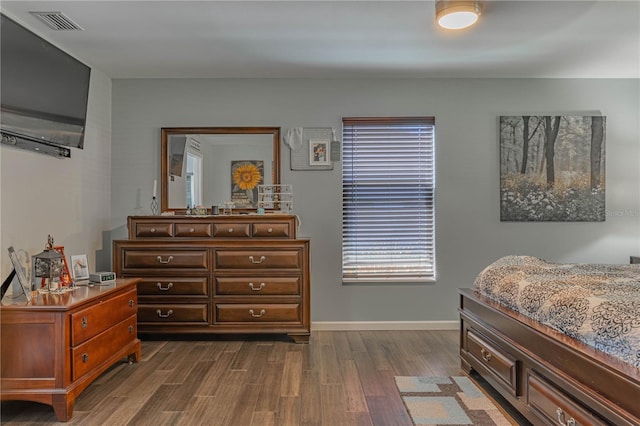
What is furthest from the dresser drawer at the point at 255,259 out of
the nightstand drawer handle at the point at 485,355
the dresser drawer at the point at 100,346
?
the nightstand drawer handle at the point at 485,355

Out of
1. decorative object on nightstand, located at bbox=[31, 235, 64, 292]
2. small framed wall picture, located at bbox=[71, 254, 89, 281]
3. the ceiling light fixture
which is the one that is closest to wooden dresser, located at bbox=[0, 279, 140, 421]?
decorative object on nightstand, located at bbox=[31, 235, 64, 292]

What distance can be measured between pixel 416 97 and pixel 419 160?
0.63 m

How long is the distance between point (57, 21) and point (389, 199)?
309cm

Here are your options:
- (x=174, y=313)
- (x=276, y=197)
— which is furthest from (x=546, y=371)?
(x=174, y=313)

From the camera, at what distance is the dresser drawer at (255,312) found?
3.61 meters

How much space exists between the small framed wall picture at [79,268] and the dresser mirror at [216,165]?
1134mm

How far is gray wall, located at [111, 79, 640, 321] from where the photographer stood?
4113 mm

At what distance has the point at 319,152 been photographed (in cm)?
410

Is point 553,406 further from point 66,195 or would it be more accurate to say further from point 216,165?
point 66,195

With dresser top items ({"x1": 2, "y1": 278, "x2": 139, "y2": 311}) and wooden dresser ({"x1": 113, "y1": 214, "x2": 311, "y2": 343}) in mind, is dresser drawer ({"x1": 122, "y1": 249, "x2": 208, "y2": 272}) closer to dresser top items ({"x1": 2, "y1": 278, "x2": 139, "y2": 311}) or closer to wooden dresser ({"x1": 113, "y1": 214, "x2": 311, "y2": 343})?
wooden dresser ({"x1": 113, "y1": 214, "x2": 311, "y2": 343})

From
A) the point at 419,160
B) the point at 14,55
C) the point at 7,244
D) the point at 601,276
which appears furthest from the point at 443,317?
the point at 14,55

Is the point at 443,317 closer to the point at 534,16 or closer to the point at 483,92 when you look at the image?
the point at 483,92

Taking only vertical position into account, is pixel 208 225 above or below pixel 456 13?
below

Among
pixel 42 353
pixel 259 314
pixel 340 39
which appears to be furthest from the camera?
pixel 259 314
